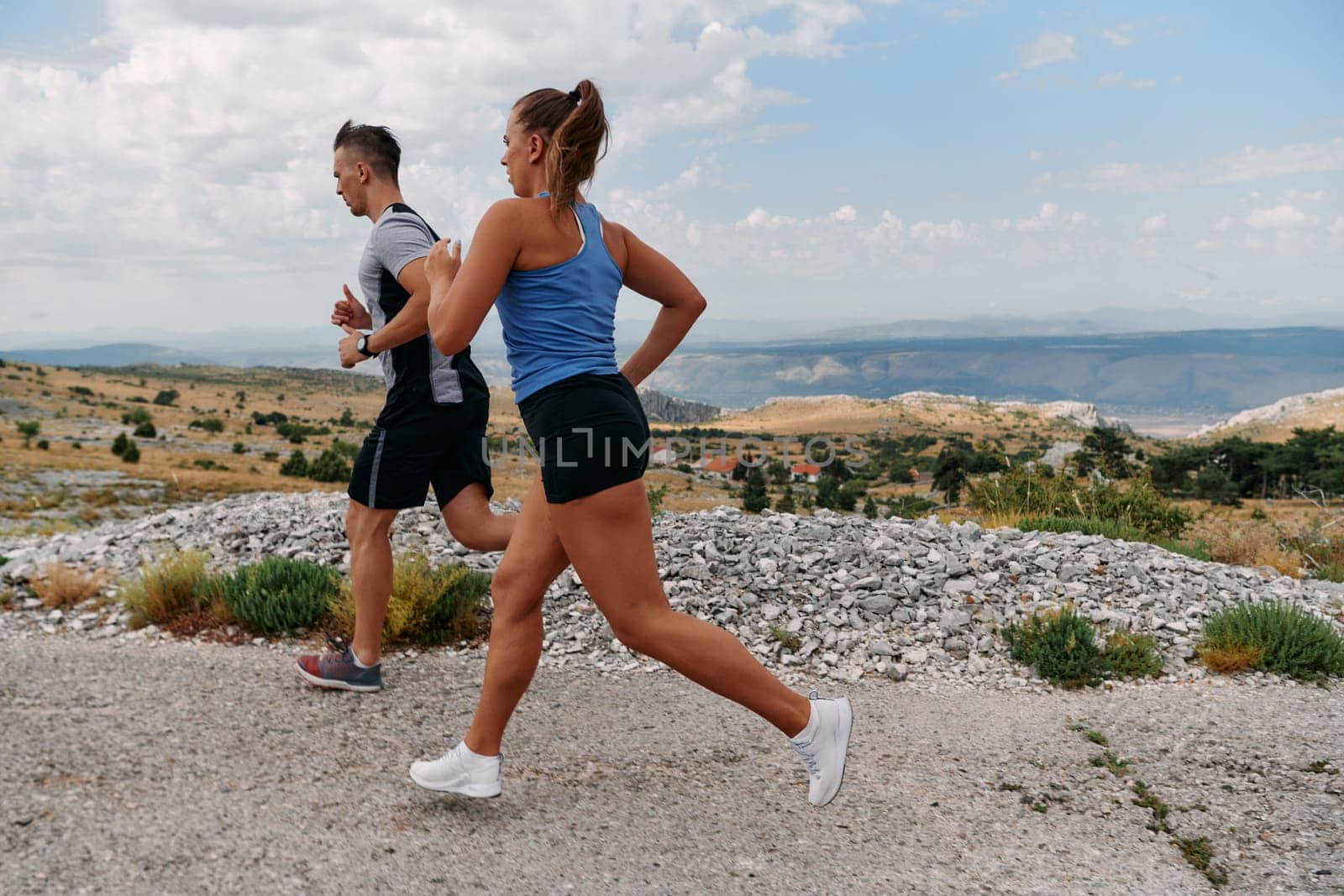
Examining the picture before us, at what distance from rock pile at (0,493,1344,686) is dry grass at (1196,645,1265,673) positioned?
0.38 ft

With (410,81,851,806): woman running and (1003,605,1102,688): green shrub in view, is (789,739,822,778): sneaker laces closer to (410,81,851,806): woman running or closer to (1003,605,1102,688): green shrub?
(410,81,851,806): woman running

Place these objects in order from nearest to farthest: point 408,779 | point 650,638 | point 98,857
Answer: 1. point 98,857
2. point 650,638
3. point 408,779

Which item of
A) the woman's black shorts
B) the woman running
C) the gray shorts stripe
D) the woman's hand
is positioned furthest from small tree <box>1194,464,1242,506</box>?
the woman's hand

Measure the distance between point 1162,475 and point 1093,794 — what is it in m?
50.4

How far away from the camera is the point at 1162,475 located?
48469mm

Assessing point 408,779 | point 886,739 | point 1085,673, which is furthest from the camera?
point 1085,673

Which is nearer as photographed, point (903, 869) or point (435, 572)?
point (903, 869)

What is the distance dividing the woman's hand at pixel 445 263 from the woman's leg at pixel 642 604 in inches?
31.2

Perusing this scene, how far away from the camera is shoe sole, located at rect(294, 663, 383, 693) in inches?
178

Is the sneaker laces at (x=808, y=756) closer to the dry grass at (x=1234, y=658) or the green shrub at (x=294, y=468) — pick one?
Answer: the dry grass at (x=1234, y=658)

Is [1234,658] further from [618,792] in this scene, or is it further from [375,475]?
[375,475]

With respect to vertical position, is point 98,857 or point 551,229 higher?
point 551,229

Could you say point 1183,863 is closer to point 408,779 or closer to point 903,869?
point 903,869

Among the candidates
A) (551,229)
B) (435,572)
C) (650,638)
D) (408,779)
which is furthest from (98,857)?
(435,572)
